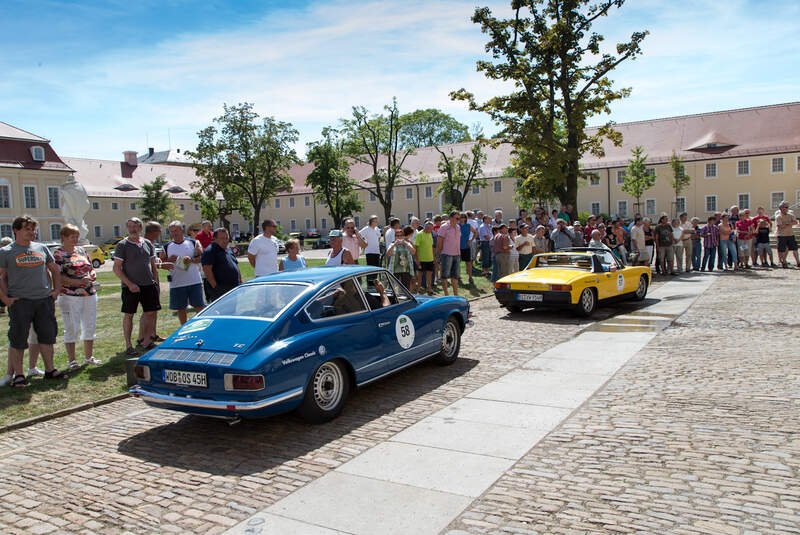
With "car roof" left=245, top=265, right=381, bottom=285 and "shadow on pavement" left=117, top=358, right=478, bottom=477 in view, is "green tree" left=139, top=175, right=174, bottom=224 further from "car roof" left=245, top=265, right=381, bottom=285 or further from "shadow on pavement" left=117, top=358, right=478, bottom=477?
"shadow on pavement" left=117, top=358, right=478, bottom=477

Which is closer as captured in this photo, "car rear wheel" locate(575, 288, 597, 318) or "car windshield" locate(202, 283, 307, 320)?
"car windshield" locate(202, 283, 307, 320)

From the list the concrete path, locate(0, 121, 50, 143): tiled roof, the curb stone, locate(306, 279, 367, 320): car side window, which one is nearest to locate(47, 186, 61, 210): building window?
locate(0, 121, 50, 143): tiled roof

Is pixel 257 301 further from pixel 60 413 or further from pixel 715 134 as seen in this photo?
pixel 715 134

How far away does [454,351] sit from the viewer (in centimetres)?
805

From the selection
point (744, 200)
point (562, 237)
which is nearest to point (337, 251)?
point (562, 237)

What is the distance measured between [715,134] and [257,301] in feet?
203

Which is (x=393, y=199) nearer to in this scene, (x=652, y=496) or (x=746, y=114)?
(x=746, y=114)

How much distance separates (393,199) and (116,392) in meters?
68.8

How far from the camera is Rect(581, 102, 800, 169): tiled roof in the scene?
54781mm

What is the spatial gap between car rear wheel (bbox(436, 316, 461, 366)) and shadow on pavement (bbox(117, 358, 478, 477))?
110 centimetres

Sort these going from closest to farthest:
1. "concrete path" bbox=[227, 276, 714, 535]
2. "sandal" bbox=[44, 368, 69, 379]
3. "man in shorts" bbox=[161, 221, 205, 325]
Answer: "concrete path" bbox=[227, 276, 714, 535]
"sandal" bbox=[44, 368, 69, 379]
"man in shorts" bbox=[161, 221, 205, 325]

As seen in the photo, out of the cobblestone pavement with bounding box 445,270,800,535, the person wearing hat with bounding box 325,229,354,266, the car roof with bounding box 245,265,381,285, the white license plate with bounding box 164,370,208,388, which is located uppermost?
the person wearing hat with bounding box 325,229,354,266

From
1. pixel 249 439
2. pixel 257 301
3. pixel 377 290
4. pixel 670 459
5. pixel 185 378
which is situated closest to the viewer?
pixel 670 459

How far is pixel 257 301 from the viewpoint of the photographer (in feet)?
19.9
